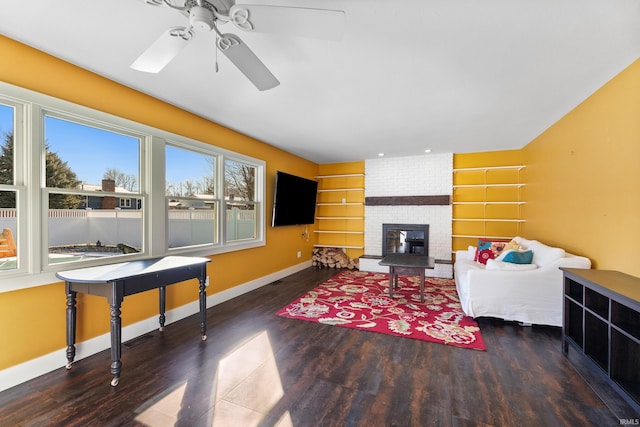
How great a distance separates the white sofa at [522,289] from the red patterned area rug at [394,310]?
295 millimetres

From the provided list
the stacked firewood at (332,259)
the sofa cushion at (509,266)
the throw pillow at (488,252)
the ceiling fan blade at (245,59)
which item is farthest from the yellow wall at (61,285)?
the throw pillow at (488,252)

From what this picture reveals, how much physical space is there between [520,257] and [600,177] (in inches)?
44.6

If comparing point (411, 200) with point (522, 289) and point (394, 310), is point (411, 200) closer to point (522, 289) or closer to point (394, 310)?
point (394, 310)

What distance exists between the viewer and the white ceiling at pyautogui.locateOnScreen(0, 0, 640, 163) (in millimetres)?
1685

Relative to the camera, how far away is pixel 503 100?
299 centimetres

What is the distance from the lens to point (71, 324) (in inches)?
84.9

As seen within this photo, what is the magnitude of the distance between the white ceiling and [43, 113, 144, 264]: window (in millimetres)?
594

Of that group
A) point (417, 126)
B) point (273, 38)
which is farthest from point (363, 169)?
point (273, 38)

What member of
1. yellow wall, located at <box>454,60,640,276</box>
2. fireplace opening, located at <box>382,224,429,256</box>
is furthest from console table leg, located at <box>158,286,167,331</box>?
fireplace opening, located at <box>382,224,429,256</box>

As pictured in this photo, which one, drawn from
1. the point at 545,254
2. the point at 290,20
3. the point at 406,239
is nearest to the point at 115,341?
the point at 290,20

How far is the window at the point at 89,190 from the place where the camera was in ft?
7.40

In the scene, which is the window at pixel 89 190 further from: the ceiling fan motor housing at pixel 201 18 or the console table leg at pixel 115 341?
the ceiling fan motor housing at pixel 201 18

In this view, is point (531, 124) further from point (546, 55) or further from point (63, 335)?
point (63, 335)

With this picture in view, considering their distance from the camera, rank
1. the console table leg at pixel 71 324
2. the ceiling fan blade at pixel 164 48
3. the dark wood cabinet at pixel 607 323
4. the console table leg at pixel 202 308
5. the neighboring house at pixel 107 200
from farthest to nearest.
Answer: the console table leg at pixel 202 308 < the neighboring house at pixel 107 200 < the console table leg at pixel 71 324 < the dark wood cabinet at pixel 607 323 < the ceiling fan blade at pixel 164 48
